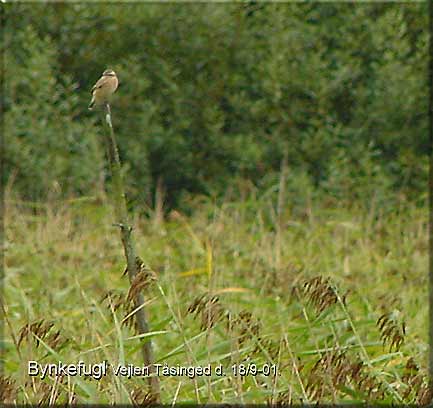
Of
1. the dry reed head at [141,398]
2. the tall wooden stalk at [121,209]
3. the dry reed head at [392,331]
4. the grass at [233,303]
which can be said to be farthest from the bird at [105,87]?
the dry reed head at [392,331]

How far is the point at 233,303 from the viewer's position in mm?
3562

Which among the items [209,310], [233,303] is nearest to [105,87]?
[209,310]

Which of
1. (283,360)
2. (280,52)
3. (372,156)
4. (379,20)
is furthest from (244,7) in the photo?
(283,360)

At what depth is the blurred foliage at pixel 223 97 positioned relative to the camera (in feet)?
20.2

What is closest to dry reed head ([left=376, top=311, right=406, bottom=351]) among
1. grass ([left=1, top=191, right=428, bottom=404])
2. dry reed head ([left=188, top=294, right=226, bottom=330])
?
grass ([left=1, top=191, right=428, bottom=404])

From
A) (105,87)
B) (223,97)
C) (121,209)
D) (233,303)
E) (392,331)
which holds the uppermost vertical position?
(105,87)

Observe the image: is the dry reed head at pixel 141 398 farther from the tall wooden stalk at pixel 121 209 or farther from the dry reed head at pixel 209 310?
the dry reed head at pixel 209 310

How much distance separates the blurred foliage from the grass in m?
0.29

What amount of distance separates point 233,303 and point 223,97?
325 centimetres

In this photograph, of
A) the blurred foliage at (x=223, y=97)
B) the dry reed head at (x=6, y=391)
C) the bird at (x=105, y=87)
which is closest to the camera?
the bird at (x=105, y=87)

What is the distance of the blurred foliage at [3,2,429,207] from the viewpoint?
6156 mm

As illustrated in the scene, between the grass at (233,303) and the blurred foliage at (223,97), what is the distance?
0.29m

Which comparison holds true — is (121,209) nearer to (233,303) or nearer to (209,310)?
(209,310)

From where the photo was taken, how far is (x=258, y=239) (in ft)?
16.8
